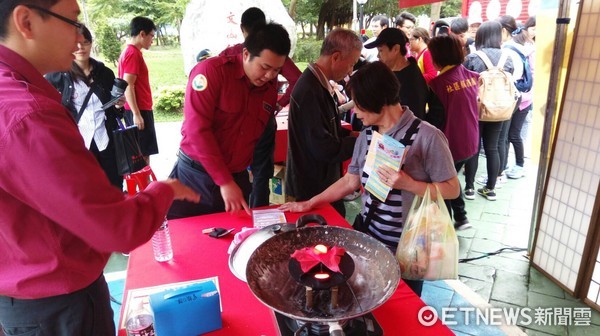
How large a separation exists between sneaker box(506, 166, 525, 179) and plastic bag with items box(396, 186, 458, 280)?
12.2ft

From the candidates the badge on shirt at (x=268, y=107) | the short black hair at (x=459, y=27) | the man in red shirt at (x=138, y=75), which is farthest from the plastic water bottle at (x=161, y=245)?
the short black hair at (x=459, y=27)

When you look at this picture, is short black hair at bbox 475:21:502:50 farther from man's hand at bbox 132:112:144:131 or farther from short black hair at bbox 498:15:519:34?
man's hand at bbox 132:112:144:131

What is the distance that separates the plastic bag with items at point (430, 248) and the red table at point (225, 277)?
0.12m

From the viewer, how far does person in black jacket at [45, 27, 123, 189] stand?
8.50ft

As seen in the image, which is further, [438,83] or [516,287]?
[438,83]

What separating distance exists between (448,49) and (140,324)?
2.88 m

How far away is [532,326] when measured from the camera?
2195 mm

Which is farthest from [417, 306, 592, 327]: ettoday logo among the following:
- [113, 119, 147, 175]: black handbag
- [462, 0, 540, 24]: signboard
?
[462, 0, 540, 24]: signboard

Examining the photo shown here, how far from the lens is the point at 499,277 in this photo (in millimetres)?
2652

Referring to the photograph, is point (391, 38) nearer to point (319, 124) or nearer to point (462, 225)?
point (319, 124)

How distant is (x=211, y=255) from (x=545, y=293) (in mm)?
2259

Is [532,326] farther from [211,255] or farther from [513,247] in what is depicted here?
[211,255]

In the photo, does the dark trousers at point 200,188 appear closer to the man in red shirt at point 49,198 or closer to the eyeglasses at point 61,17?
the man in red shirt at point 49,198

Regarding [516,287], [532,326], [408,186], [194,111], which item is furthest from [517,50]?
[194,111]
